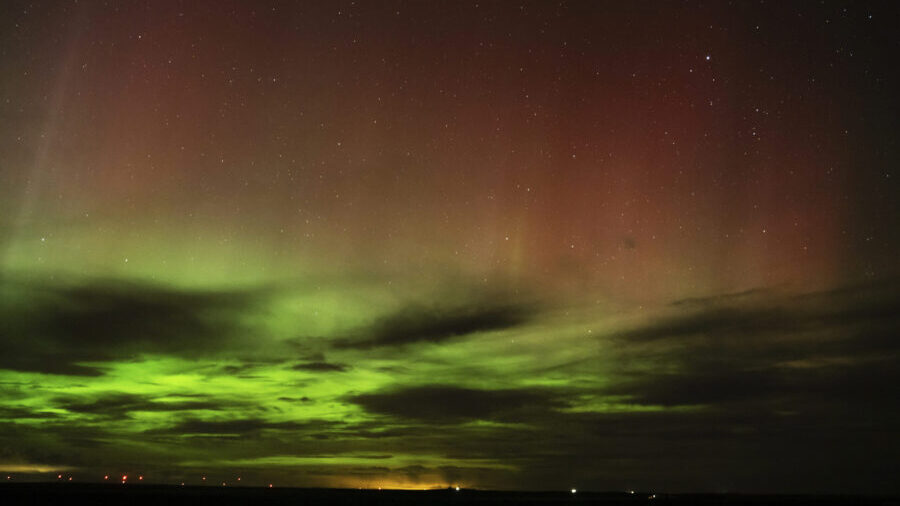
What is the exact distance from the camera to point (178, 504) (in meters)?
Answer: 76.4

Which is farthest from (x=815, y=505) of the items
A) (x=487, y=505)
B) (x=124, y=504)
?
(x=124, y=504)

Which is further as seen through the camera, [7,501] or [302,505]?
[302,505]

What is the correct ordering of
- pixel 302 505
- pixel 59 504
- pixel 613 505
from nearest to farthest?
1. pixel 59 504
2. pixel 302 505
3. pixel 613 505

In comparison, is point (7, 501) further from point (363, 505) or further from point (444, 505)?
point (444, 505)

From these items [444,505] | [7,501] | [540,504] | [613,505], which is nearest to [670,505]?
[613,505]

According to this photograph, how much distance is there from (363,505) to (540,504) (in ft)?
75.2

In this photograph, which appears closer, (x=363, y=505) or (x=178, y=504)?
(x=178, y=504)

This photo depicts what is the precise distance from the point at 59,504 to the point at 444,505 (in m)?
37.0

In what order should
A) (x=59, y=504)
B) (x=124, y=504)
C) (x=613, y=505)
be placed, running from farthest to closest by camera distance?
(x=613, y=505), (x=124, y=504), (x=59, y=504)

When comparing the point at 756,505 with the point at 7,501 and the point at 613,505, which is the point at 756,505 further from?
the point at 7,501

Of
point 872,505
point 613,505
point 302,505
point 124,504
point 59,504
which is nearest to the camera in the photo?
point 59,504

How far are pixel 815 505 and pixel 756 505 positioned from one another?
→ 8.08 meters

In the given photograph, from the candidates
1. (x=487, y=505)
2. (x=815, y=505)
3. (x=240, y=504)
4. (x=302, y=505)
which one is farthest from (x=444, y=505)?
(x=815, y=505)

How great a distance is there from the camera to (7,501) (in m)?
72.6
